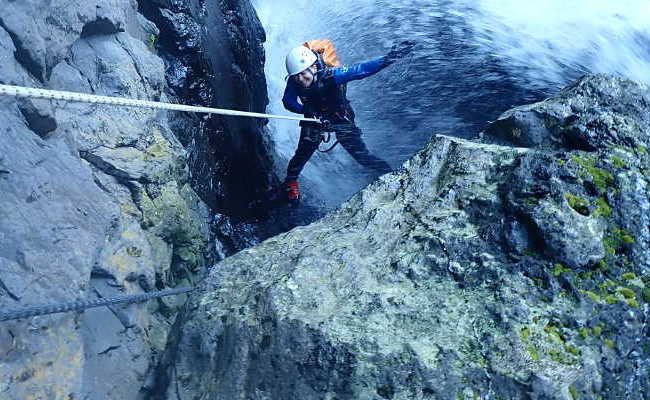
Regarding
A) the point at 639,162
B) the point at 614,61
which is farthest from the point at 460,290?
the point at 614,61

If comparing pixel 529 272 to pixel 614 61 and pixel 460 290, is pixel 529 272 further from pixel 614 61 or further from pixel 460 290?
pixel 614 61

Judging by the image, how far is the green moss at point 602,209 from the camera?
3119 mm

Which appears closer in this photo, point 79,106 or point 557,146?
point 557,146

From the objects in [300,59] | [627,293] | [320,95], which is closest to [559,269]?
[627,293]

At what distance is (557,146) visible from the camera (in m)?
3.96

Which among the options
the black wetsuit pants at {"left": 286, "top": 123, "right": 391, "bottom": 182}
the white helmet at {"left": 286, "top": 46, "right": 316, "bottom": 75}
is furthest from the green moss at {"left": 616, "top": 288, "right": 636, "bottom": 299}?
the black wetsuit pants at {"left": 286, "top": 123, "right": 391, "bottom": 182}

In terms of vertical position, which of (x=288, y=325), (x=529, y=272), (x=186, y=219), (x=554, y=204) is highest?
(x=554, y=204)

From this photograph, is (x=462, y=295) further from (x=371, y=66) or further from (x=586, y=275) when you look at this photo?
(x=371, y=66)

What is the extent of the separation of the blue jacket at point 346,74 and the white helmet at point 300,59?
1.06 feet

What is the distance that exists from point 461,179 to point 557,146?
99 centimetres

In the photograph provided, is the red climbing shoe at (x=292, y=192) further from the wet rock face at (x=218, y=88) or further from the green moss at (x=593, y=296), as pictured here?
the green moss at (x=593, y=296)

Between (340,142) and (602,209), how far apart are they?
4894 mm

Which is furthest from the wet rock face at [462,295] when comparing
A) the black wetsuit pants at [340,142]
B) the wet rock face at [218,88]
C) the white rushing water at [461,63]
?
the white rushing water at [461,63]

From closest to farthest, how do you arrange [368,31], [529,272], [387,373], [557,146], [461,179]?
[387,373], [529,272], [461,179], [557,146], [368,31]
